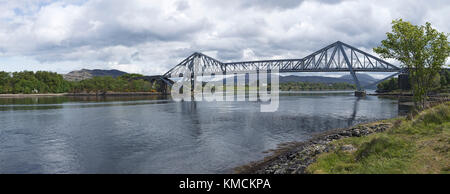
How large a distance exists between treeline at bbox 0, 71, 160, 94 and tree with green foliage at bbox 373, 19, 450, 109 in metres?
169

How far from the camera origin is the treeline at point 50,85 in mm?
146875

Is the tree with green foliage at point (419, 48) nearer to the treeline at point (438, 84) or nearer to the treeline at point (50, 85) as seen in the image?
the treeline at point (438, 84)

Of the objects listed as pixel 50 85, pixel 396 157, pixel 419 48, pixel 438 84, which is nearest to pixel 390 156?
pixel 396 157

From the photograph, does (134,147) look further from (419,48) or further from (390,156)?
(419,48)

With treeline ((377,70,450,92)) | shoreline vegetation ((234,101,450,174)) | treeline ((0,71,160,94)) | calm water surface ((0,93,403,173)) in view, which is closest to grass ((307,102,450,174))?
shoreline vegetation ((234,101,450,174))

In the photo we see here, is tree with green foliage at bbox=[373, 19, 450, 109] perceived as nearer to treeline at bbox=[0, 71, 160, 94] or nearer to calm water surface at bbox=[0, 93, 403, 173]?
calm water surface at bbox=[0, 93, 403, 173]

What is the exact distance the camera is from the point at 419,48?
82.4 feet

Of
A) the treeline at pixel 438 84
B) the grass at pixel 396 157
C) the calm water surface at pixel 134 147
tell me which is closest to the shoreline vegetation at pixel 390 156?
the grass at pixel 396 157

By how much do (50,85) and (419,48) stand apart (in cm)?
18342
